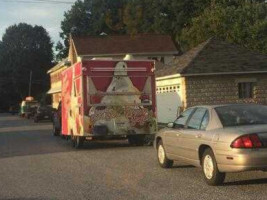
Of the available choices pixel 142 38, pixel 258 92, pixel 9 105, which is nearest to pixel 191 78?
pixel 258 92

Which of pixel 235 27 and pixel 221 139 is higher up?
pixel 235 27

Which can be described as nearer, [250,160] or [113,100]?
[250,160]

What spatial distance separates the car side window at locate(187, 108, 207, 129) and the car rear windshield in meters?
0.43

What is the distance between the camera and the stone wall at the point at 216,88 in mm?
29500

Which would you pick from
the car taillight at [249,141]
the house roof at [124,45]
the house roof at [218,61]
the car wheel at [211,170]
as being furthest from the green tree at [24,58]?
the car taillight at [249,141]

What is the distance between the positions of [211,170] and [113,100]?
918 cm

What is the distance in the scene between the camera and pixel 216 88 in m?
29.7

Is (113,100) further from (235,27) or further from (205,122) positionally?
(235,27)

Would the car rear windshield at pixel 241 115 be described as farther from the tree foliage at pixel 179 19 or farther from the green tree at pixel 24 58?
the green tree at pixel 24 58

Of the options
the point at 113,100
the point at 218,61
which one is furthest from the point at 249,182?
the point at 218,61

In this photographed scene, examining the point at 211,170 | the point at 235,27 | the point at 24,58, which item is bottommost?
the point at 211,170

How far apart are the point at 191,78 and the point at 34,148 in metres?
10.9

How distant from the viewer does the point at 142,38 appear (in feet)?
199

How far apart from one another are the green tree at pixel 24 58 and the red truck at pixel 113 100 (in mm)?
85885
